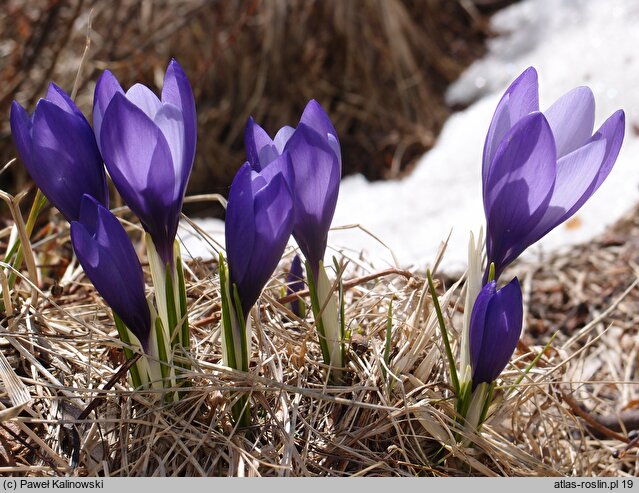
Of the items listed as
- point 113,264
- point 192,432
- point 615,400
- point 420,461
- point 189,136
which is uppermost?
point 189,136

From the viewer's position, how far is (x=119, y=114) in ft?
2.77

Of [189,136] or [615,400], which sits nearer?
[189,136]

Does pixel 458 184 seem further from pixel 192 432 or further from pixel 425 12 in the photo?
pixel 192 432

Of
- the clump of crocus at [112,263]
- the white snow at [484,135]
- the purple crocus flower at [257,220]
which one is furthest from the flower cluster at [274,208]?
the white snow at [484,135]

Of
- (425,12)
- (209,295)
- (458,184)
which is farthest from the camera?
(425,12)

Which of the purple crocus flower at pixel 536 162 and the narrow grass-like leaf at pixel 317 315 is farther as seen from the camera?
the narrow grass-like leaf at pixel 317 315

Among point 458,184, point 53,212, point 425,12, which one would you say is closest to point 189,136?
point 53,212

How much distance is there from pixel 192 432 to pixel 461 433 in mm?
360

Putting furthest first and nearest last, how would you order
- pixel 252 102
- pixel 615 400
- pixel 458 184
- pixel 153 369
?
pixel 252 102, pixel 458 184, pixel 615 400, pixel 153 369

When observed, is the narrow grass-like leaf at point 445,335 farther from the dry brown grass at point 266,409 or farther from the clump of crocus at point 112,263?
the clump of crocus at point 112,263

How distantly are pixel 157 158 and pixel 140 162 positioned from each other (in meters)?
0.02

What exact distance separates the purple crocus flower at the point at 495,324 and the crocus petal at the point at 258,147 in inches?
12.7

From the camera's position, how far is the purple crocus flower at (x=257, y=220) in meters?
0.85

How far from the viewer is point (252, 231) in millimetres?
876
